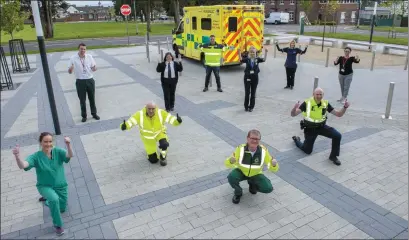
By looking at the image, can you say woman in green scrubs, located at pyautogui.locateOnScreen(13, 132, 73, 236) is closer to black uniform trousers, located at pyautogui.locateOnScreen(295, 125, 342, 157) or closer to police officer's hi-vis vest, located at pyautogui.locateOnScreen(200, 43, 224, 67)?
Result: black uniform trousers, located at pyautogui.locateOnScreen(295, 125, 342, 157)

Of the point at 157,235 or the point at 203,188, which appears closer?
the point at 157,235

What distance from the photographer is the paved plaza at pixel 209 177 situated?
4520 millimetres

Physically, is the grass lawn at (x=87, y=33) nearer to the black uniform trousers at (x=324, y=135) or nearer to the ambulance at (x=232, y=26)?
the ambulance at (x=232, y=26)

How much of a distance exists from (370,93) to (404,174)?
20.1ft

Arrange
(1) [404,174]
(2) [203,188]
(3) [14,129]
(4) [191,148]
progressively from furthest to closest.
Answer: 1. (3) [14,129]
2. (4) [191,148]
3. (1) [404,174]
4. (2) [203,188]

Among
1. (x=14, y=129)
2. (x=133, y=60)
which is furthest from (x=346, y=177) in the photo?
(x=133, y=60)

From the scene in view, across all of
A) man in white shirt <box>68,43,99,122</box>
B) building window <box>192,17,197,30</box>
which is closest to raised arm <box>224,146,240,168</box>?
man in white shirt <box>68,43,99,122</box>

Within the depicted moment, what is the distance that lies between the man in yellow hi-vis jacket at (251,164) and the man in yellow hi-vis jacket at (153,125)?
1.54m

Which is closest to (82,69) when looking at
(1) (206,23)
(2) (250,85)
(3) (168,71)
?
(3) (168,71)

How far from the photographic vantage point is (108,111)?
9680 mm

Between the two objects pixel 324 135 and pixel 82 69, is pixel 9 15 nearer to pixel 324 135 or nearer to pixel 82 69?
pixel 82 69

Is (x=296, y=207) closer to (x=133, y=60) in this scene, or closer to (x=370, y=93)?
(x=370, y=93)

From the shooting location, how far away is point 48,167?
4.29 meters

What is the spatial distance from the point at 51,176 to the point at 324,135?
4.84m
